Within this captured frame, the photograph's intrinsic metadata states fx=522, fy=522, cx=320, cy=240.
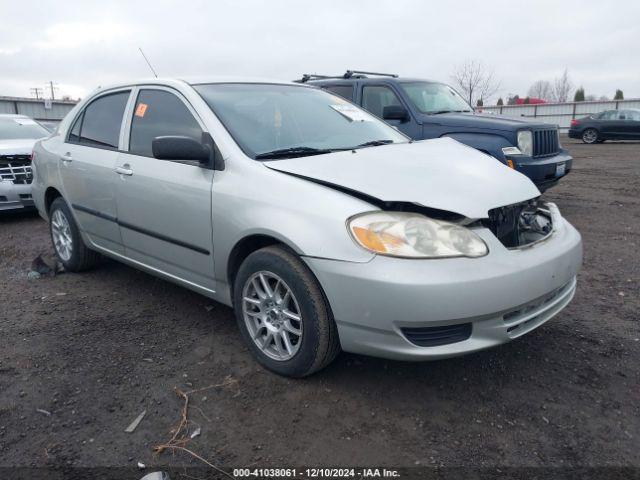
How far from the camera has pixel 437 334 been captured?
246 cm

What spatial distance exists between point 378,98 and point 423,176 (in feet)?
16.3

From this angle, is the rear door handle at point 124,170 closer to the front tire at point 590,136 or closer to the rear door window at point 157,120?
the rear door window at point 157,120

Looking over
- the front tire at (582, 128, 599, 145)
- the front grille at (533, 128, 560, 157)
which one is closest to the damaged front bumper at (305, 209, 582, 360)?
the front grille at (533, 128, 560, 157)

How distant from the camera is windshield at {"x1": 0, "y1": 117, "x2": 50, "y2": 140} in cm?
833

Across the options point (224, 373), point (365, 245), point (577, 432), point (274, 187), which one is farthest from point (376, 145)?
point (577, 432)

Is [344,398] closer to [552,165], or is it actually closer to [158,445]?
[158,445]

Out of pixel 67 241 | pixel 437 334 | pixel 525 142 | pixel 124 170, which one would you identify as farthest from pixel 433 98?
pixel 437 334

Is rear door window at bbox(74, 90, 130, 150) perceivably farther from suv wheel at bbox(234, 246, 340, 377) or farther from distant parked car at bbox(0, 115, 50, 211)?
distant parked car at bbox(0, 115, 50, 211)

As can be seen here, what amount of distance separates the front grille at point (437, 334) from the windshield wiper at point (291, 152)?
4.16ft

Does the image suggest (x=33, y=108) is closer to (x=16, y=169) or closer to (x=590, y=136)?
(x=16, y=169)

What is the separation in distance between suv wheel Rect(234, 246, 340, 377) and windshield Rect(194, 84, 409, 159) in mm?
708

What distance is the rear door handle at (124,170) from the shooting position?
367cm

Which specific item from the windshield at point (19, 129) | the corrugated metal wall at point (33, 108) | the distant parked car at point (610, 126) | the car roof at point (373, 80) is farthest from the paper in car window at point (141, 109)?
the corrugated metal wall at point (33, 108)

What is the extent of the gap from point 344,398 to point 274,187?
3.81 feet
